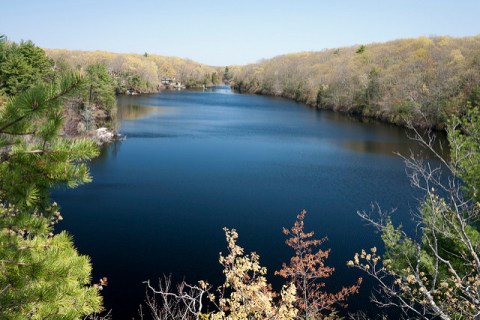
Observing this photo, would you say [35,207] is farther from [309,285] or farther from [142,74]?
[142,74]

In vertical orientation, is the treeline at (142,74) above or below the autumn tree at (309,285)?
above

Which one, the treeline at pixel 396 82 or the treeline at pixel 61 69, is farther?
the treeline at pixel 396 82

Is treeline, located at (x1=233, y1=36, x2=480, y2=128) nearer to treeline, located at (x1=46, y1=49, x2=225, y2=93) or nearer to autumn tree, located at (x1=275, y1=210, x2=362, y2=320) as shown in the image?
autumn tree, located at (x1=275, y1=210, x2=362, y2=320)

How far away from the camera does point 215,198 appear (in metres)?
21.4

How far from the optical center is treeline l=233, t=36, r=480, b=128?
43.2m

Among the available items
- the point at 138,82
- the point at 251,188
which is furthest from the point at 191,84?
the point at 251,188

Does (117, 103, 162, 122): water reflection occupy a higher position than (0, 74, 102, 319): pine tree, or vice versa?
(0, 74, 102, 319): pine tree

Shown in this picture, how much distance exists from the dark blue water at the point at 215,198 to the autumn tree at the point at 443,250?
11.4 feet

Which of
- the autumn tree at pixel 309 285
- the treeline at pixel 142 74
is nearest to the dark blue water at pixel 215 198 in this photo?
the autumn tree at pixel 309 285

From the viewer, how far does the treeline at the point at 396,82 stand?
142ft

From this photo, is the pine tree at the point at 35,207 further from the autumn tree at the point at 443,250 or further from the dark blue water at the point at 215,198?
the dark blue water at the point at 215,198

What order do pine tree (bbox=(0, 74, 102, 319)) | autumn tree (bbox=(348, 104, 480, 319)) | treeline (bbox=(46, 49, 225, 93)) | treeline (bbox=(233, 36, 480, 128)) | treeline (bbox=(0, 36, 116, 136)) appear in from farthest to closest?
1. treeline (bbox=(46, 49, 225, 93))
2. treeline (bbox=(233, 36, 480, 128))
3. treeline (bbox=(0, 36, 116, 136))
4. autumn tree (bbox=(348, 104, 480, 319))
5. pine tree (bbox=(0, 74, 102, 319))

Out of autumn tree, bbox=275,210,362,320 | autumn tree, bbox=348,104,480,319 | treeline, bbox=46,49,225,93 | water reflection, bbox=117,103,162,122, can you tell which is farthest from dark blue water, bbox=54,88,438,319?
treeline, bbox=46,49,225,93

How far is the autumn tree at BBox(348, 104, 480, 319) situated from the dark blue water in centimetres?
348
